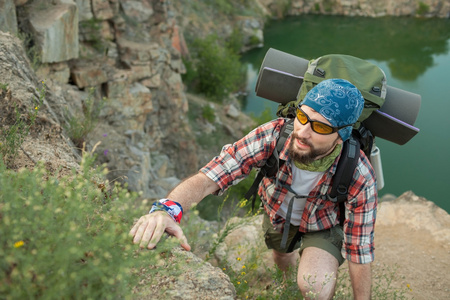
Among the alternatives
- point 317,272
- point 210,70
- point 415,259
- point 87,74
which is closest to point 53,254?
point 317,272

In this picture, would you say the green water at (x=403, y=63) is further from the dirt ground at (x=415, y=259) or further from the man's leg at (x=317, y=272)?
the man's leg at (x=317, y=272)

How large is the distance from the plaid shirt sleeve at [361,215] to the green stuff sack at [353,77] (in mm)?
407

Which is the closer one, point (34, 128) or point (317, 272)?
point (317, 272)

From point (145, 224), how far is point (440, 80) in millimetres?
21539

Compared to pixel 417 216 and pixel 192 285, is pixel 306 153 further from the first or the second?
pixel 417 216

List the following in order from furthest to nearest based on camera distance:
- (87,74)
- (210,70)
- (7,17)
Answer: (210,70) → (87,74) → (7,17)

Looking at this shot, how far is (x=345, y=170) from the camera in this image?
116 inches

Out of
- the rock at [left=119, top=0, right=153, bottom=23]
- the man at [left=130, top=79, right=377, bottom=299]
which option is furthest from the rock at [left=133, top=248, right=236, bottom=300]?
the rock at [left=119, top=0, right=153, bottom=23]

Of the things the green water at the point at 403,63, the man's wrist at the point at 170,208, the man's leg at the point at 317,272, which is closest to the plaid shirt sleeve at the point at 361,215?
the man's leg at the point at 317,272

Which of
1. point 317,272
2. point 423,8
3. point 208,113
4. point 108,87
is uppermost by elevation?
point 423,8

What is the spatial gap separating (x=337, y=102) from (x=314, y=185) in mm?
675

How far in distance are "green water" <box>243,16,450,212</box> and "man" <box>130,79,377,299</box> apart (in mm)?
12782

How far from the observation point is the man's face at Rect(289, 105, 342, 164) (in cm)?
285

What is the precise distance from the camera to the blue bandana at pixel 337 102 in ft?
9.08
